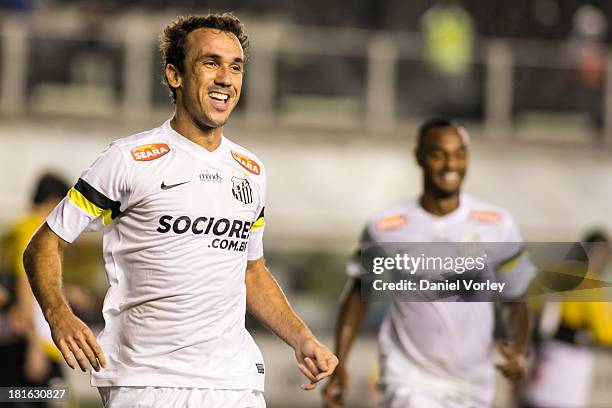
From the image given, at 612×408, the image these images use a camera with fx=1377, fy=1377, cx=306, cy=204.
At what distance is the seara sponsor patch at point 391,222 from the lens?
6.95 m

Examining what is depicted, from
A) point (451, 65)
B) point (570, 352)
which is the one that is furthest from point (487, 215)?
point (451, 65)

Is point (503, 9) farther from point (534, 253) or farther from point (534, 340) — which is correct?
point (534, 253)

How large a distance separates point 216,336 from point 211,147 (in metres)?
0.67

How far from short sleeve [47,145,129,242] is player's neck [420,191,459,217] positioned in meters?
2.58

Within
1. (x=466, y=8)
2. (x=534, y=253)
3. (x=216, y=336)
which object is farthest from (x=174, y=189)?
(x=466, y=8)

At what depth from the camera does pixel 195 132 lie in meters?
4.88

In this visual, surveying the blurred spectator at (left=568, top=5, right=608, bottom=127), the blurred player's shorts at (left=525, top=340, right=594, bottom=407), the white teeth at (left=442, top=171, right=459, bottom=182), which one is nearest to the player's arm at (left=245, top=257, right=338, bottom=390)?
the white teeth at (left=442, top=171, right=459, bottom=182)

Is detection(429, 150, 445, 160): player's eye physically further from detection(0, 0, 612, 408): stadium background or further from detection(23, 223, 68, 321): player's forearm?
detection(0, 0, 612, 408): stadium background

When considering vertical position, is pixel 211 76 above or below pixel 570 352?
above

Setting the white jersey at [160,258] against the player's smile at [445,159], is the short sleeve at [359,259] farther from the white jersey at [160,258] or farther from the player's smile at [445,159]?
the white jersey at [160,258]

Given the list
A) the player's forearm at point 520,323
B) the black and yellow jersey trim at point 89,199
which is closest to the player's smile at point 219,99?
the black and yellow jersey trim at point 89,199

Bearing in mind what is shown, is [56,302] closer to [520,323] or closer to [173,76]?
[173,76]

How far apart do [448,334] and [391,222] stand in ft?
2.16

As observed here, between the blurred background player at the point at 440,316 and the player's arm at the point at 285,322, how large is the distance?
1.49 m
